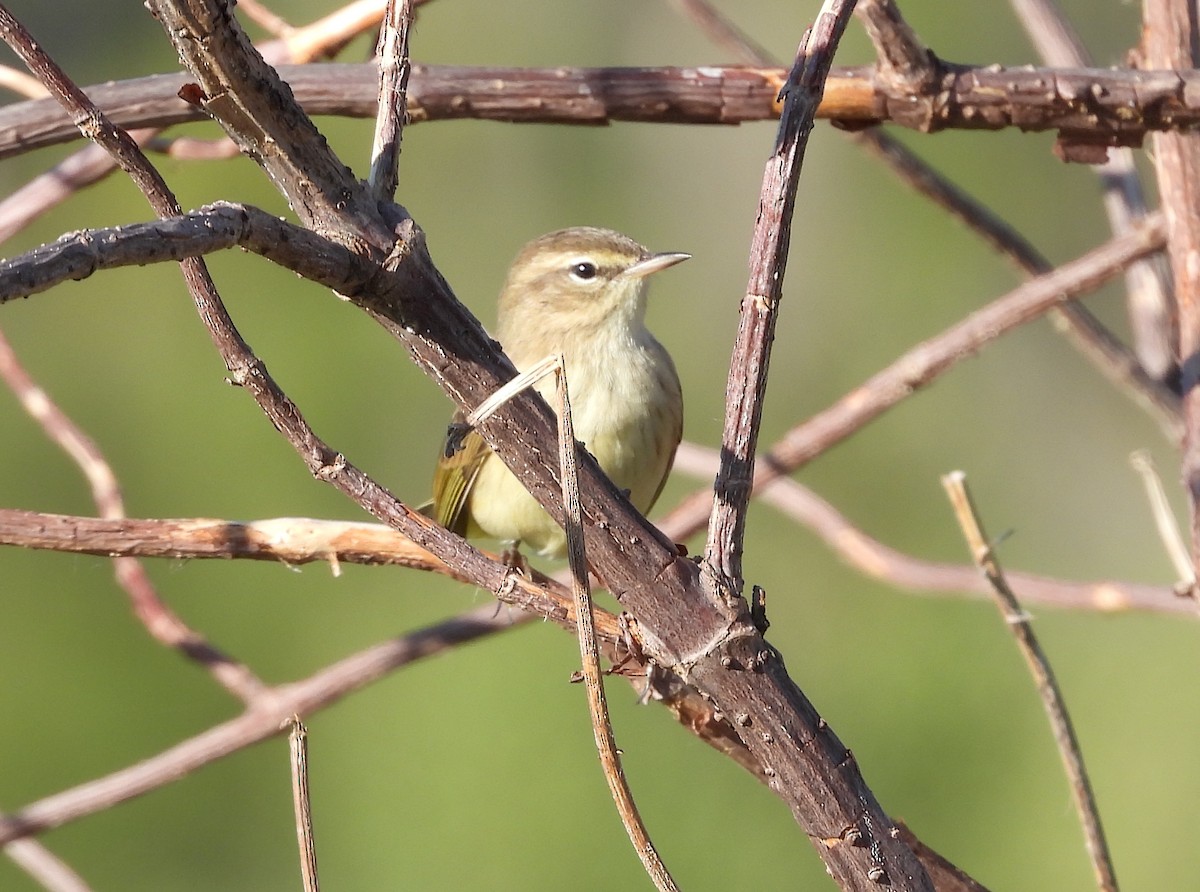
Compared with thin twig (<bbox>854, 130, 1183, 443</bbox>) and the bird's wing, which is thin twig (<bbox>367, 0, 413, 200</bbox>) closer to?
thin twig (<bbox>854, 130, 1183, 443</bbox>)

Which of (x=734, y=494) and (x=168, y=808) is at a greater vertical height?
(x=168, y=808)

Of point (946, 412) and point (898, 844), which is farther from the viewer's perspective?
point (946, 412)

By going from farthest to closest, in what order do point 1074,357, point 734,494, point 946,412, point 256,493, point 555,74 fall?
1. point 1074,357
2. point 946,412
3. point 256,493
4. point 555,74
5. point 734,494

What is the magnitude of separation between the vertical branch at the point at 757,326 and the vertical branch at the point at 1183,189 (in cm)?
105

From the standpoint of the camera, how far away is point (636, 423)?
325 centimetres

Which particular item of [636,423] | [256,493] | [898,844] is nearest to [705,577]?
[898,844]

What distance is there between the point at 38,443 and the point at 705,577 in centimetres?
698

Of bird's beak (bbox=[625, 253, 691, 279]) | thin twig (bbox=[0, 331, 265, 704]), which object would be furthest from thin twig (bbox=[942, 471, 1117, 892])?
bird's beak (bbox=[625, 253, 691, 279])

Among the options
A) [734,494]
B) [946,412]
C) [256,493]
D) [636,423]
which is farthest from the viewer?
[946,412]

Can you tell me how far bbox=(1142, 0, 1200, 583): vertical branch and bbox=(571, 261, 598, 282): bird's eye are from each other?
5.41ft

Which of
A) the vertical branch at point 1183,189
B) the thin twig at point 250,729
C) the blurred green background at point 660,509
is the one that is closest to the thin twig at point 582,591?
the thin twig at point 250,729

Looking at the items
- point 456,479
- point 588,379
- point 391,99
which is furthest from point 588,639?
point 456,479

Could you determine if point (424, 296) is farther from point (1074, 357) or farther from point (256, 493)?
point (1074, 357)

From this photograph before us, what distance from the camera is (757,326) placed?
51.6 inches
